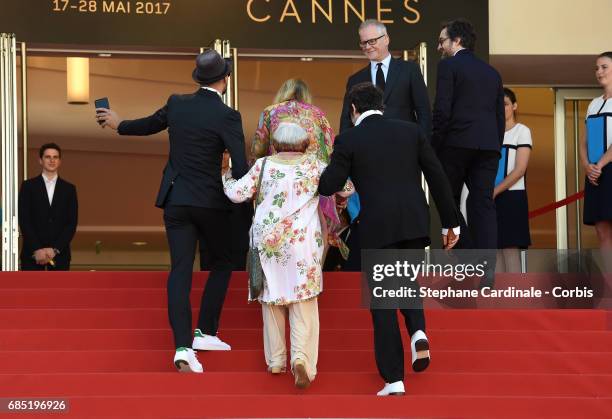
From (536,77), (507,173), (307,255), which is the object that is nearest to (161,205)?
(307,255)

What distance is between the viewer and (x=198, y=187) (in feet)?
25.8

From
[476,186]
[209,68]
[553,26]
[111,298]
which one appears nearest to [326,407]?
[209,68]

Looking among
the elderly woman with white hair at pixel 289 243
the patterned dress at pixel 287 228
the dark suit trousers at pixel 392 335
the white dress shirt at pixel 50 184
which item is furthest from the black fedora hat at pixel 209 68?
the white dress shirt at pixel 50 184

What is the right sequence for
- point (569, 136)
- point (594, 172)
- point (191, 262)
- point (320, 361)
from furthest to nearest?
point (569, 136)
point (594, 172)
point (320, 361)
point (191, 262)

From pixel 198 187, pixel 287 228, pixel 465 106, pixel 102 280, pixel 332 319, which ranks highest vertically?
pixel 465 106

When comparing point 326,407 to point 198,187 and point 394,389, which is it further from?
point 198,187

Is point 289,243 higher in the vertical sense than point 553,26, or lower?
lower

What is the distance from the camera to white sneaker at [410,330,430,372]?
7.39 m

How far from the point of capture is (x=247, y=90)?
17.4 metres

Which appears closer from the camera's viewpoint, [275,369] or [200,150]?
[275,369]

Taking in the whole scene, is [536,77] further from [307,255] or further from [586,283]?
[307,255]

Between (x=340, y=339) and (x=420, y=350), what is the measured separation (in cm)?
113

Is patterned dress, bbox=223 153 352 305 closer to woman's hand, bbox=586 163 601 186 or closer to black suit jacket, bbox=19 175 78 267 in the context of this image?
woman's hand, bbox=586 163 601 186

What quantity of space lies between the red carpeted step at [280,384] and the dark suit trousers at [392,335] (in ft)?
0.92
